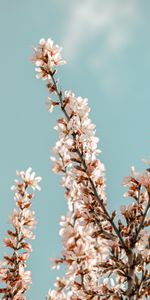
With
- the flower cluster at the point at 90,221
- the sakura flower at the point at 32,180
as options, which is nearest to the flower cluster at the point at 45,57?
the flower cluster at the point at 90,221

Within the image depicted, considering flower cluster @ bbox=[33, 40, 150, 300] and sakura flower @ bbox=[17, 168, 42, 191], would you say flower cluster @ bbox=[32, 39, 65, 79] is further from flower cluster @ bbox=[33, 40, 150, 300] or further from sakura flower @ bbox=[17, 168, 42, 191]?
sakura flower @ bbox=[17, 168, 42, 191]

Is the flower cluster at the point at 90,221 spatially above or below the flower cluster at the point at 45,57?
below

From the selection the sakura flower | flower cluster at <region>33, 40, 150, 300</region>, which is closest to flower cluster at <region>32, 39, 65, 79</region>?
flower cluster at <region>33, 40, 150, 300</region>

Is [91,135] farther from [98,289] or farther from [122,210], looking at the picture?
[98,289]

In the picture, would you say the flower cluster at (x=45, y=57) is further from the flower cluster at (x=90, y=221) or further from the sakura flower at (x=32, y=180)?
the sakura flower at (x=32, y=180)

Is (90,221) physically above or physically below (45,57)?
below

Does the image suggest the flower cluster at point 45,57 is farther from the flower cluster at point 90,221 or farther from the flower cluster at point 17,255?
the flower cluster at point 17,255

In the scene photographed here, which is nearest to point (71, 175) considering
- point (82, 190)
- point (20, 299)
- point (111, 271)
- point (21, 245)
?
point (82, 190)

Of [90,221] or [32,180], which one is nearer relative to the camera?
[90,221]

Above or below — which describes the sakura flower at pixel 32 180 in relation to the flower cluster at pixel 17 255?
above

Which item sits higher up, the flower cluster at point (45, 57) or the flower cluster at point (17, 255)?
the flower cluster at point (45, 57)

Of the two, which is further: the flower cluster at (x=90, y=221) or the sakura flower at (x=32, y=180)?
the sakura flower at (x=32, y=180)
